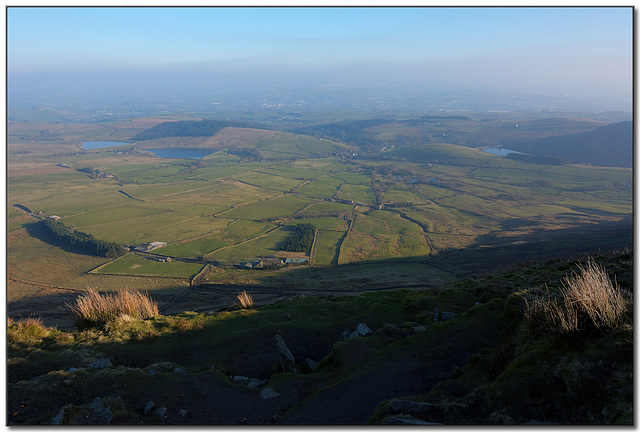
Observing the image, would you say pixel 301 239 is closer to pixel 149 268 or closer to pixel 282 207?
pixel 282 207

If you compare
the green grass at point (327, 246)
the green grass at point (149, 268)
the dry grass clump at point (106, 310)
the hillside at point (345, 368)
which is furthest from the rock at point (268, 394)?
the green grass at point (327, 246)

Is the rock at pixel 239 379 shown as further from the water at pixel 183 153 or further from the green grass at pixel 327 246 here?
the water at pixel 183 153

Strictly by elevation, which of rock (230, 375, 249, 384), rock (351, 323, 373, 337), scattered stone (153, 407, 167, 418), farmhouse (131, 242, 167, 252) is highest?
scattered stone (153, 407, 167, 418)

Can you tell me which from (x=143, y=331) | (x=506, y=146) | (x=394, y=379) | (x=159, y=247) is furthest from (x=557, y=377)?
(x=506, y=146)

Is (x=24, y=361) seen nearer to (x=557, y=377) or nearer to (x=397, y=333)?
(x=397, y=333)

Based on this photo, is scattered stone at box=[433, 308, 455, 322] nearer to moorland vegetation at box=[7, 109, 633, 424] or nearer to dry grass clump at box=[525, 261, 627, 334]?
moorland vegetation at box=[7, 109, 633, 424]

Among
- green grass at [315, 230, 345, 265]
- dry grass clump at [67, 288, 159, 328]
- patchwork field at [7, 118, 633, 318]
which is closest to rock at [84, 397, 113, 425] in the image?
dry grass clump at [67, 288, 159, 328]

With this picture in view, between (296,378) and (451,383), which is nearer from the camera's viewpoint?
(451,383)
